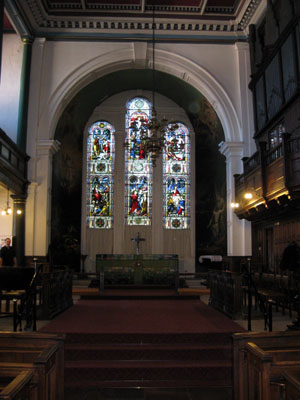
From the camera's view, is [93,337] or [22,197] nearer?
[93,337]

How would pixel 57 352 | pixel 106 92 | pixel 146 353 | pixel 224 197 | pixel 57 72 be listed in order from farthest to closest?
pixel 106 92 < pixel 224 197 < pixel 57 72 < pixel 146 353 < pixel 57 352

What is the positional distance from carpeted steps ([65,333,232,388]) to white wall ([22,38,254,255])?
861 cm

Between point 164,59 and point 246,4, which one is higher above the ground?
point 246,4

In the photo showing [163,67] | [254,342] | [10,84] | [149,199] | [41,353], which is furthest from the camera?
[149,199]

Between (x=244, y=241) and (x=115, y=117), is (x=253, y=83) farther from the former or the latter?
(x=115, y=117)

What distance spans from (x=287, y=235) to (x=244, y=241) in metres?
3.36

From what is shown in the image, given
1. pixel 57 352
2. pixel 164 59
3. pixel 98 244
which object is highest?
pixel 164 59

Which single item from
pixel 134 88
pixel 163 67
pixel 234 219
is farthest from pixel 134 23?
pixel 234 219

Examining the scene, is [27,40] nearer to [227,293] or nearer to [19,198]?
[19,198]

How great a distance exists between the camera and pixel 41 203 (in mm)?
14273

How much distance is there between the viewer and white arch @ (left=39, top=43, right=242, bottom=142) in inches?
590

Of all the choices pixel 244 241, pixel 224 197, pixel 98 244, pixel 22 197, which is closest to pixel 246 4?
pixel 224 197

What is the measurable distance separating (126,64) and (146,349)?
12.3 metres

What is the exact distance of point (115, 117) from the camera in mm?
20203
